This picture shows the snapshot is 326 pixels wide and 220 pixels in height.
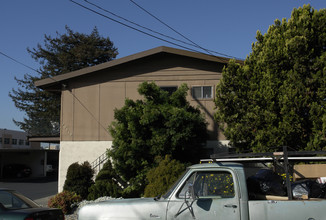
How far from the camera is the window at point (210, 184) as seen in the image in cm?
529

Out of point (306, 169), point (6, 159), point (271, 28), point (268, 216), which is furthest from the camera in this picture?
point (6, 159)

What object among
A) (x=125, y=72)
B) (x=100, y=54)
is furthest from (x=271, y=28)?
(x=100, y=54)

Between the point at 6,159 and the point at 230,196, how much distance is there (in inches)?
1789

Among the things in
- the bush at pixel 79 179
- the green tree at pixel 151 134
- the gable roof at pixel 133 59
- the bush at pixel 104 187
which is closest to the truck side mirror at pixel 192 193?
the green tree at pixel 151 134

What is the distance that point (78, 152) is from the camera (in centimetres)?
1639

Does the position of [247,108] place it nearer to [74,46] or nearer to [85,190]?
[85,190]

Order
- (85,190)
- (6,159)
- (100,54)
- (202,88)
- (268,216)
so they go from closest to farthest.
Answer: (268,216) → (85,190) → (202,88) → (100,54) → (6,159)

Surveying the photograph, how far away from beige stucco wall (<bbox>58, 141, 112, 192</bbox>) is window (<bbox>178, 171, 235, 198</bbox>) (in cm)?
1111

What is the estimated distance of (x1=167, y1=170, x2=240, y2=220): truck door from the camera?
5.02 m

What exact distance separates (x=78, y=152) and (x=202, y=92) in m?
6.34

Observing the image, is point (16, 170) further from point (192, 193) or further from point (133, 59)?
point (192, 193)

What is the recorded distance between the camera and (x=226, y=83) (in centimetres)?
1224

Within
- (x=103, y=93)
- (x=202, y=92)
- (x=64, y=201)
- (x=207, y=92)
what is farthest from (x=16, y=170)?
(x=207, y=92)

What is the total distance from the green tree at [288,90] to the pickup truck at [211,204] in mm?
5268
